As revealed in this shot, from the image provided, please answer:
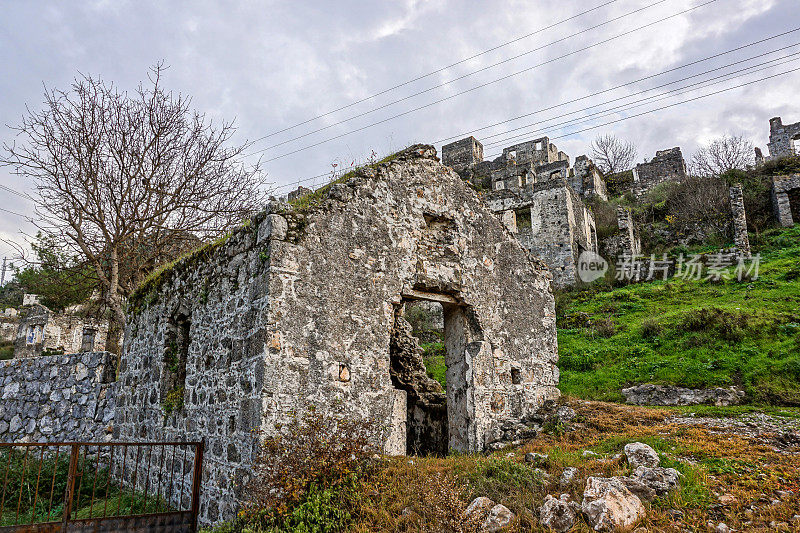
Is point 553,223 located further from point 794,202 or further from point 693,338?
point 693,338

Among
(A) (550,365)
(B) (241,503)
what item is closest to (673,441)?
(A) (550,365)

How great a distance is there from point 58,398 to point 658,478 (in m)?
12.4

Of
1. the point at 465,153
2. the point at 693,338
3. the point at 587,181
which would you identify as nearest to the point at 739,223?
the point at 587,181

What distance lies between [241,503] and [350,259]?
3428 mm

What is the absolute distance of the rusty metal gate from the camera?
642 centimetres

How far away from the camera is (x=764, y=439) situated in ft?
22.0

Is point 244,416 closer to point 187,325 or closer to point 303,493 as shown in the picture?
point 303,493

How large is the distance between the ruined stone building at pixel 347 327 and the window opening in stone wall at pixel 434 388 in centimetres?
3

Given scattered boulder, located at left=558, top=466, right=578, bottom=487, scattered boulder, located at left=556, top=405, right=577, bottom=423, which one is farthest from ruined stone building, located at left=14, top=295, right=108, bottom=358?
scattered boulder, located at left=558, top=466, right=578, bottom=487

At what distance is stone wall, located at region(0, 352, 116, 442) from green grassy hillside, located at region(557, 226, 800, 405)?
33.3 feet

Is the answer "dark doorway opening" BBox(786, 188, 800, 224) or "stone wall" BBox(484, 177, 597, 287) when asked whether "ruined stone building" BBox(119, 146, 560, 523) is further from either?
"dark doorway opening" BBox(786, 188, 800, 224)

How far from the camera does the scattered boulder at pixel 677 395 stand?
943 cm

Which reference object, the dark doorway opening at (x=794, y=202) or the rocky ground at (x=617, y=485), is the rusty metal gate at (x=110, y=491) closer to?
the rocky ground at (x=617, y=485)

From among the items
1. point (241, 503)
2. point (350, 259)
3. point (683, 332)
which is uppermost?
point (350, 259)
